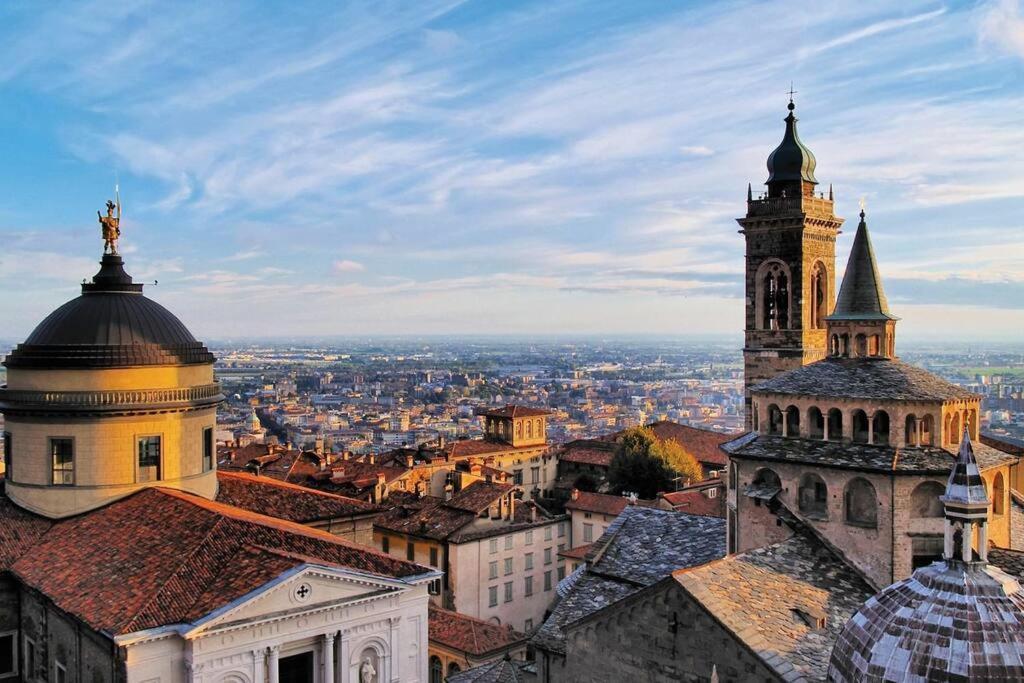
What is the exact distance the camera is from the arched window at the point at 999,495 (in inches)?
904

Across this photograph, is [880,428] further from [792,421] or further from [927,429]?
[792,421]

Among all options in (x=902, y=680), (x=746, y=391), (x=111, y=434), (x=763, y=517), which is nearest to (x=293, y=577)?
(x=111, y=434)

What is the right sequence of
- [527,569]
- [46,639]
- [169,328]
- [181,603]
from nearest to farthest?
[181,603], [46,639], [169,328], [527,569]

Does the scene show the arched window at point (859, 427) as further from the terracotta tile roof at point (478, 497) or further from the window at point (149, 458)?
the terracotta tile roof at point (478, 497)

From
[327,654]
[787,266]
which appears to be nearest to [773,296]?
[787,266]

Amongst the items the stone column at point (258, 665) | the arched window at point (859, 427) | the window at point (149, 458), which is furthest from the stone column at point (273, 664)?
the arched window at point (859, 427)

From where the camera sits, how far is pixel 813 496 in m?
22.6

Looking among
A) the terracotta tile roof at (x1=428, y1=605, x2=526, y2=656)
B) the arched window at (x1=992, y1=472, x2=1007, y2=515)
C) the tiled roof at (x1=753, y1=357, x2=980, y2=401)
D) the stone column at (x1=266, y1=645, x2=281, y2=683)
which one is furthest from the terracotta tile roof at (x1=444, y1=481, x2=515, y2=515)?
the arched window at (x1=992, y1=472, x2=1007, y2=515)

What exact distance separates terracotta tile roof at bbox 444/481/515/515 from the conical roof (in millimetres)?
28618

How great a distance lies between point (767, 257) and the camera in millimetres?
41750

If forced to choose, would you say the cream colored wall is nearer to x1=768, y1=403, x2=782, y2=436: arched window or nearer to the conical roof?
x1=768, y1=403, x2=782, y2=436: arched window

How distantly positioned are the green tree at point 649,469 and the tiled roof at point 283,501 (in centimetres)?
3702

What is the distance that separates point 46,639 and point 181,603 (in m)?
5.62

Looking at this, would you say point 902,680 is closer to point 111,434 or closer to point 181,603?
point 181,603
